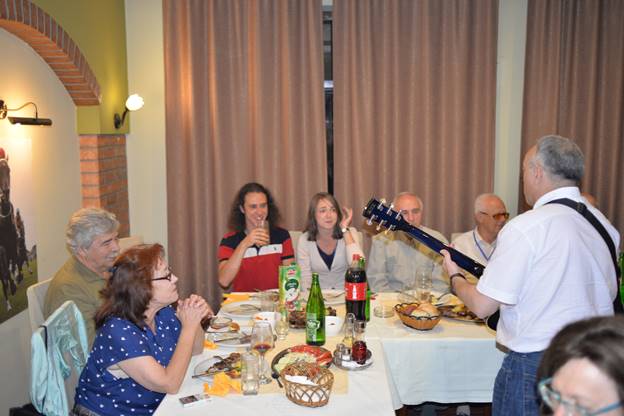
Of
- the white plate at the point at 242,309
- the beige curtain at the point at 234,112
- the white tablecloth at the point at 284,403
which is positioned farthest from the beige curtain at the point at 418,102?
the white tablecloth at the point at 284,403

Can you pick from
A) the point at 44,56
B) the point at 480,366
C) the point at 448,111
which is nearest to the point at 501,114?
the point at 448,111

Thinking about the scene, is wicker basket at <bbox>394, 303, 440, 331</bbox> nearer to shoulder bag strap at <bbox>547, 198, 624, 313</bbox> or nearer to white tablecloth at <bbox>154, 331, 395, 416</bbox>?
white tablecloth at <bbox>154, 331, 395, 416</bbox>

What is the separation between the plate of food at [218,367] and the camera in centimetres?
214

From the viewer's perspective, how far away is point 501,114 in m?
4.62

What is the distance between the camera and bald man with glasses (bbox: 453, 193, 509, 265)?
3.68 m

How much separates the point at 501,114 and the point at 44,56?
324 cm

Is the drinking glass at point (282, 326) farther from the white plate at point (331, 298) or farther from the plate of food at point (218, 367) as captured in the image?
the white plate at point (331, 298)

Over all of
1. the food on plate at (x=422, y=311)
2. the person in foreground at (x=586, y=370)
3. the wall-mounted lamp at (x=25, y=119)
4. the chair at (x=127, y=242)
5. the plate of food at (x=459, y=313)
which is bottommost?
the plate of food at (x=459, y=313)

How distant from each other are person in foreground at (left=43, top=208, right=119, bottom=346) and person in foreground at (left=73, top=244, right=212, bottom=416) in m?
0.52

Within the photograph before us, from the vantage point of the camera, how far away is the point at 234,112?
4.54m

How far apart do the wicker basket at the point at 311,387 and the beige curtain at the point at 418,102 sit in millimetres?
2684

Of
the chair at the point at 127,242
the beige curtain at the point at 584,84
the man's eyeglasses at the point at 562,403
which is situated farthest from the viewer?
the beige curtain at the point at 584,84

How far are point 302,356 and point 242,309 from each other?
74 centimetres

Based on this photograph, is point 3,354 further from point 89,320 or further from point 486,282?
point 486,282
